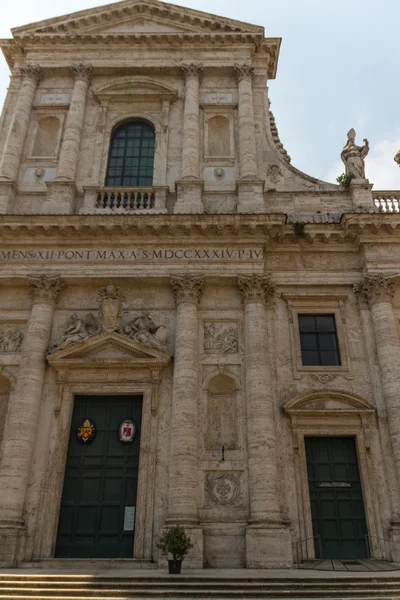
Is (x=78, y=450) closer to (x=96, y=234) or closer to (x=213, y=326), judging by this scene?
(x=213, y=326)

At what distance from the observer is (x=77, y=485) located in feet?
41.0

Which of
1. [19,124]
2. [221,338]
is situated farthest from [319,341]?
[19,124]

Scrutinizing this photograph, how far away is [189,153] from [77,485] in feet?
32.5

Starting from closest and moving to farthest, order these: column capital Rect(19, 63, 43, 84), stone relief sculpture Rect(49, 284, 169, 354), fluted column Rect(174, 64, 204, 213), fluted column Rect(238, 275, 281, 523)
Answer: fluted column Rect(238, 275, 281, 523) < stone relief sculpture Rect(49, 284, 169, 354) < fluted column Rect(174, 64, 204, 213) < column capital Rect(19, 63, 43, 84)

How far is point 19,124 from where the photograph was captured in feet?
55.8

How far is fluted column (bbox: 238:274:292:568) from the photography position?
1109 centimetres

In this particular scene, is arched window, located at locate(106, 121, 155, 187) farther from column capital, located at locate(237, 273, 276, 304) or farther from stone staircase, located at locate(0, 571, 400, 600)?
stone staircase, located at locate(0, 571, 400, 600)

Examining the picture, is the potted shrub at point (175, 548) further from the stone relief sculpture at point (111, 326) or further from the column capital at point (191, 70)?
the column capital at point (191, 70)

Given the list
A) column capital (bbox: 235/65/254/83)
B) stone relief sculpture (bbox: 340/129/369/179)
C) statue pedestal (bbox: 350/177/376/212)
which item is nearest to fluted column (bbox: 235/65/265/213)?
column capital (bbox: 235/65/254/83)

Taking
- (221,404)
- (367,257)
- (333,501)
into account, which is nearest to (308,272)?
(367,257)

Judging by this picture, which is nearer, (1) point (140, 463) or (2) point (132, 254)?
(1) point (140, 463)

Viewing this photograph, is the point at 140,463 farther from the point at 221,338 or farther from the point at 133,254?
the point at 133,254

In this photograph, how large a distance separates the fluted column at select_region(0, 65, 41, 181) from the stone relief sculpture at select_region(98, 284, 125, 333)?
5055 mm

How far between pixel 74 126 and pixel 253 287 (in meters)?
8.07
